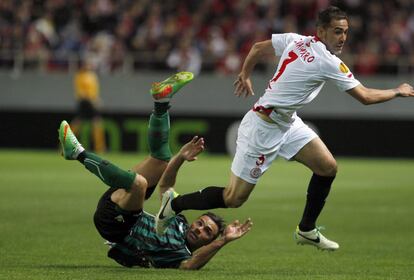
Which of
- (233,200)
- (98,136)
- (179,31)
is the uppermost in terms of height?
(233,200)

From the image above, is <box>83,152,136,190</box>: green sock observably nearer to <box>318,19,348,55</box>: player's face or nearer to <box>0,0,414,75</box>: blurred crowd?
<box>318,19,348,55</box>: player's face

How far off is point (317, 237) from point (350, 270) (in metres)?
0.77

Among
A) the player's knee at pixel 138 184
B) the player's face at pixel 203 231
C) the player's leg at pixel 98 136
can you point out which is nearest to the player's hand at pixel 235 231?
the player's face at pixel 203 231

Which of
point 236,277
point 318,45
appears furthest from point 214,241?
point 318,45

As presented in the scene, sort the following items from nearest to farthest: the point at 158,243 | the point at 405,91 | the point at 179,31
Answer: the point at 405,91
the point at 158,243
the point at 179,31

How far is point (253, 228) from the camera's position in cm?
1243

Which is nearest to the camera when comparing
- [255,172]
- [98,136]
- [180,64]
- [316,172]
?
[255,172]

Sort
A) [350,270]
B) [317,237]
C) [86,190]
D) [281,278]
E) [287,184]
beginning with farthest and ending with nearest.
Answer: [287,184]
[86,190]
[317,237]
[350,270]
[281,278]

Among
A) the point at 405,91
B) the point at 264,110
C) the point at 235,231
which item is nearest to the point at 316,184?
the point at 264,110

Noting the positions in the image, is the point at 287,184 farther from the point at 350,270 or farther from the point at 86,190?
the point at 350,270

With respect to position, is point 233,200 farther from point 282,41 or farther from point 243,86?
point 282,41

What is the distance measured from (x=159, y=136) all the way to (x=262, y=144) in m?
0.95

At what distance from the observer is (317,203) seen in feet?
31.6

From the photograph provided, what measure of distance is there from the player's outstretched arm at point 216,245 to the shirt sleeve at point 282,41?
1.92 metres
